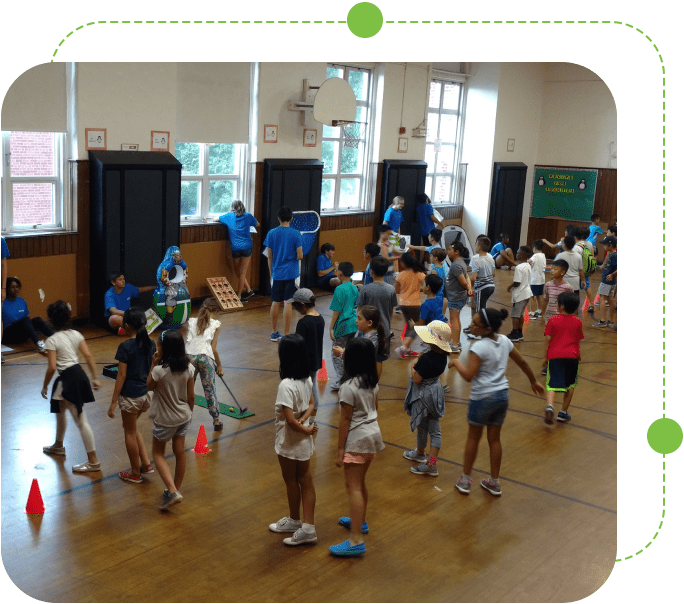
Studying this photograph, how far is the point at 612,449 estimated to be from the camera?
6.66 m

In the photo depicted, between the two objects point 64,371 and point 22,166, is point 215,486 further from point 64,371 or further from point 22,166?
point 22,166

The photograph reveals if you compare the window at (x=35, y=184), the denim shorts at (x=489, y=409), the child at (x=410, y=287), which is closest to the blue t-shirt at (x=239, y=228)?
the window at (x=35, y=184)

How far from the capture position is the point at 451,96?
675 inches

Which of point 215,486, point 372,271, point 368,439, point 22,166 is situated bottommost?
point 215,486

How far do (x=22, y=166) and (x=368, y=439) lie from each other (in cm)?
715

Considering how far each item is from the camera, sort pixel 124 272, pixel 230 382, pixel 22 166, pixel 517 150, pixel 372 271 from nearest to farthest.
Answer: pixel 372 271 < pixel 230 382 < pixel 22 166 < pixel 124 272 < pixel 517 150

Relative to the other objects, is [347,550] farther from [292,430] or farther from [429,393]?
[429,393]

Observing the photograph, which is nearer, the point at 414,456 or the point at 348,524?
the point at 348,524

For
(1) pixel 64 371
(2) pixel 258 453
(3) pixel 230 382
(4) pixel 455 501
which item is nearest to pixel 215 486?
(2) pixel 258 453

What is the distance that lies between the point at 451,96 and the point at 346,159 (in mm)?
4076

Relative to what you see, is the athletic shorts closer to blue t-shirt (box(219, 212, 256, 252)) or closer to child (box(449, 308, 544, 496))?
child (box(449, 308, 544, 496))

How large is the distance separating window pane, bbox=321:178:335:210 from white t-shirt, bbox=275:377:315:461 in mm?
9912

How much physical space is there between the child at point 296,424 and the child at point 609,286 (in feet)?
24.2

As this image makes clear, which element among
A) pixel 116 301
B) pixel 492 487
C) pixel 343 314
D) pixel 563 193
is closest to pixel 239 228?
pixel 116 301
